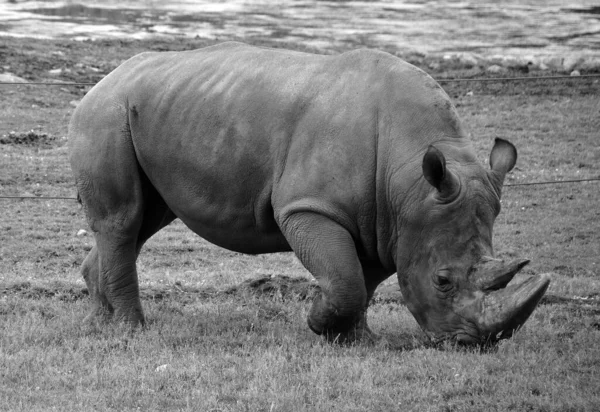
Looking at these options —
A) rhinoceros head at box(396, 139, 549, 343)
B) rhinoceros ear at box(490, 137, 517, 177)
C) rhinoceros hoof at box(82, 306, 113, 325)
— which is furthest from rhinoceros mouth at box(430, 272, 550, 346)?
rhinoceros hoof at box(82, 306, 113, 325)

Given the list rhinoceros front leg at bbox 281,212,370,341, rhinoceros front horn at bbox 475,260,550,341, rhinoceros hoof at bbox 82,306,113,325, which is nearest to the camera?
rhinoceros front horn at bbox 475,260,550,341

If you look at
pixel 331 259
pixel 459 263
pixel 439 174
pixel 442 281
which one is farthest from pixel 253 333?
pixel 439 174

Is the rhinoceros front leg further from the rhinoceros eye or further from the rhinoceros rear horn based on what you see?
the rhinoceros rear horn

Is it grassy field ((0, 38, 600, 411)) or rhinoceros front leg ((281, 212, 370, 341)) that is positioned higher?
rhinoceros front leg ((281, 212, 370, 341))

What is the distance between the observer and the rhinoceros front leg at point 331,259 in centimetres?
766

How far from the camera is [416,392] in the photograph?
670cm

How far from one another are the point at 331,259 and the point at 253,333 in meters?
1.19

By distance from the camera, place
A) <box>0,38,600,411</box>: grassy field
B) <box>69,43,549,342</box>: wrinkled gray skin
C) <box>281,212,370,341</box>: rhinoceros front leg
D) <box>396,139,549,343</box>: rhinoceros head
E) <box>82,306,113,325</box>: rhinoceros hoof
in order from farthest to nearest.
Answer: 1. <box>82,306,113,325</box>: rhinoceros hoof
2. <box>281,212,370,341</box>: rhinoceros front leg
3. <box>69,43,549,342</box>: wrinkled gray skin
4. <box>396,139,549,343</box>: rhinoceros head
5. <box>0,38,600,411</box>: grassy field

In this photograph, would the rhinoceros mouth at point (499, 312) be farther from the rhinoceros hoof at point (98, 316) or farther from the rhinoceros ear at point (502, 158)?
the rhinoceros hoof at point (98, 316)

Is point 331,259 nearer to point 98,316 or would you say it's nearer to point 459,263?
point 459,263

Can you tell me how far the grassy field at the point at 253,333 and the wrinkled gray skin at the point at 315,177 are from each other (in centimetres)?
43

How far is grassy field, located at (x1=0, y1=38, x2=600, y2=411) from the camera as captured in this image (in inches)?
263

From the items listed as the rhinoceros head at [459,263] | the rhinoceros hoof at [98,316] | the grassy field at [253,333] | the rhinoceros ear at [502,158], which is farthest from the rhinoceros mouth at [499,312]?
the rhinoceros hoof at [98,316]

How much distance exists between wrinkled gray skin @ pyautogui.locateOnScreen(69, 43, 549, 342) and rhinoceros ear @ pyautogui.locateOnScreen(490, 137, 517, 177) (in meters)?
0.01
